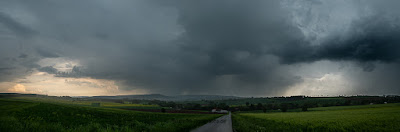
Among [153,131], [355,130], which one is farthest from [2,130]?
[355,130]

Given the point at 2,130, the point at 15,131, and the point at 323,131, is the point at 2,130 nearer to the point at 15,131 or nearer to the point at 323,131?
the point at 15,131

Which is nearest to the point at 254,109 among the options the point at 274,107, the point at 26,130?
the point at 274,107

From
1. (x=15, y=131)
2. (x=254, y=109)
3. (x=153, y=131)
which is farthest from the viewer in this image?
(x=254, y=109)

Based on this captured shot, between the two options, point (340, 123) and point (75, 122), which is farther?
point (75, 122)

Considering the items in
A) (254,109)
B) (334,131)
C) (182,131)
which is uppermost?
(334,131)

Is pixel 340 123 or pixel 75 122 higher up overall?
pixel 340 123

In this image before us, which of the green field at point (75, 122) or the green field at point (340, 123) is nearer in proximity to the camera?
the green field at point (340, 123)

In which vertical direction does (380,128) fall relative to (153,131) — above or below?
above

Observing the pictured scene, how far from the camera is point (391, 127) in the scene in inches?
431

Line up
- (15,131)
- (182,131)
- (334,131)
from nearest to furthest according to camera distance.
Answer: (15,131) → (334,131) → (182,131)

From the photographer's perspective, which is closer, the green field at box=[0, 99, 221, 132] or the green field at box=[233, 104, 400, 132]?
the green field at box=[233, 104, 400, 132]

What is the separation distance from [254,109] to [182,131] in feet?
442

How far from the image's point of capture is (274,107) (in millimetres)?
143625

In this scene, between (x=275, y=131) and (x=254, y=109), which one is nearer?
(x=275, y=131)
